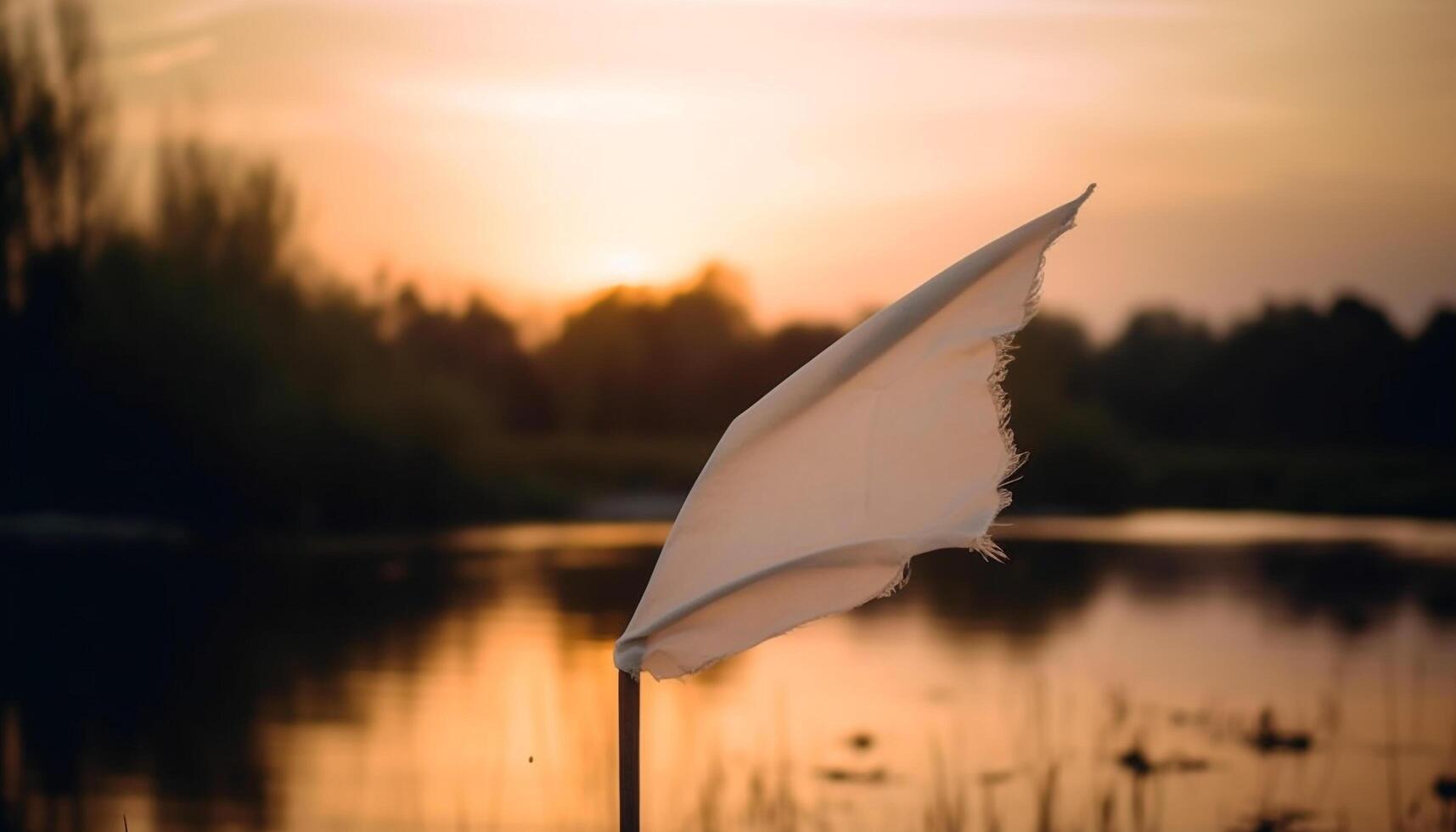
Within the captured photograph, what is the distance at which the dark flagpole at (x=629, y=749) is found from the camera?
1874 millimetres

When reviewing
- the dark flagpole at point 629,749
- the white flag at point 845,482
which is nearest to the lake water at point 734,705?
the dark flagpole at point 629,749

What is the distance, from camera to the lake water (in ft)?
19.7

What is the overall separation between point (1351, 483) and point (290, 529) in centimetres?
1792

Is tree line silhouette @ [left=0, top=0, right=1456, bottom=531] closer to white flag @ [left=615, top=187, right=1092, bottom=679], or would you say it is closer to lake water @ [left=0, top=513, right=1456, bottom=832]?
lake water @ [left=0, top=513, right=1456, bottom=832]

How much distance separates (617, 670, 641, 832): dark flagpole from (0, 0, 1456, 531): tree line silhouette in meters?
19.8

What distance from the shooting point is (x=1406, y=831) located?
5.10 m

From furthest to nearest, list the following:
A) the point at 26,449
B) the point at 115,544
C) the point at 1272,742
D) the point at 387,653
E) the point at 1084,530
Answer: the point at 1084,530 → the point at 26,449 → the point at 115,544 → the point at 387,653 → the point at 1272,742

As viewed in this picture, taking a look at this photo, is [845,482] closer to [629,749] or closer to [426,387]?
[629,749]

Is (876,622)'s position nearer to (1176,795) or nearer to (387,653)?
(387,653)

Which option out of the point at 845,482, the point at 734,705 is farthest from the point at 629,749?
the point at 734,705

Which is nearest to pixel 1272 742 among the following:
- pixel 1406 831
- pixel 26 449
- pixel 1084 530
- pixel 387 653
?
pixel 1406 831

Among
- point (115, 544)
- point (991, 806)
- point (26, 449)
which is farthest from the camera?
point (26, 449)

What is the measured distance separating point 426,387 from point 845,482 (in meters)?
21.0

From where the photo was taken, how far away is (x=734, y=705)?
29.1 feet
